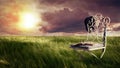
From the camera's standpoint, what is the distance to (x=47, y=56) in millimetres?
7719

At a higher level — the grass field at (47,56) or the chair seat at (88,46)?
the chair seat at (88,46)

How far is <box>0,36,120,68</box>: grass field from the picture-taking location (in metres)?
7.23

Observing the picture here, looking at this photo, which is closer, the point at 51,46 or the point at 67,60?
the point at 67,60

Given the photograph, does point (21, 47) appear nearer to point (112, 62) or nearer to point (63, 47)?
point (63, 47)

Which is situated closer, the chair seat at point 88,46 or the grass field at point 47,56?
the chair seat at point 88,46

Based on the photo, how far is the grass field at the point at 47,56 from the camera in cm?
723

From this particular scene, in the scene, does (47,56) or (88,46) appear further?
(47,56)

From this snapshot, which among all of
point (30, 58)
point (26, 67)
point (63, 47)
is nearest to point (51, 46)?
point (63, 47)

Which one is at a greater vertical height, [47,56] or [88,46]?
[88,46]

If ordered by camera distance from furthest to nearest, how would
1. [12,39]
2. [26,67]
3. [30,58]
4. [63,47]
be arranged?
[12,39] → [63,47] → [30,58] → [26,67]

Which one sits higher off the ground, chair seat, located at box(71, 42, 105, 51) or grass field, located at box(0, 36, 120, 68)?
chair seat, located at box(71, 42, 105, 51)

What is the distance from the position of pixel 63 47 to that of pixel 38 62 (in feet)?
3.98

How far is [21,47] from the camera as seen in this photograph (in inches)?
337

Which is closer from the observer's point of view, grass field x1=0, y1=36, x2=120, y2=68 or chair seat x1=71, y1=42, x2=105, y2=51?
chair seat x1=71, y1=42, x2=105, y2=51
